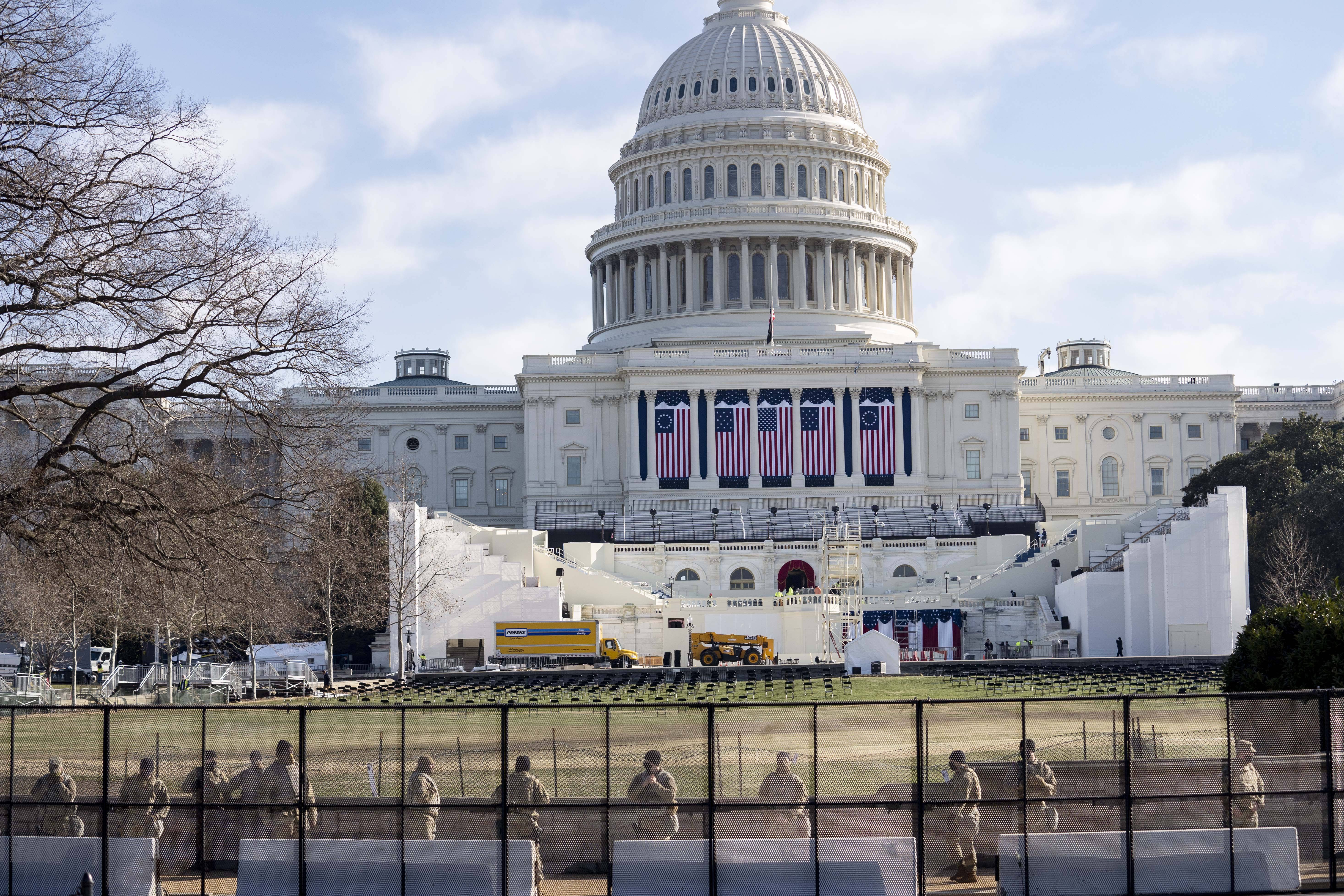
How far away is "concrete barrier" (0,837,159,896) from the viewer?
21750 millimetres

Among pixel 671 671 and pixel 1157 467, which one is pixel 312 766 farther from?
pixel 1157 467

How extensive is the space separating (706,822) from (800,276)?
11408 centimetres

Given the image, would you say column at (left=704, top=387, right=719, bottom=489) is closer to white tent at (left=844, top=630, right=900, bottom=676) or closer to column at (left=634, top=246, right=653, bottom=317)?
column at (left=634, top=246, right=653, bottom=317)

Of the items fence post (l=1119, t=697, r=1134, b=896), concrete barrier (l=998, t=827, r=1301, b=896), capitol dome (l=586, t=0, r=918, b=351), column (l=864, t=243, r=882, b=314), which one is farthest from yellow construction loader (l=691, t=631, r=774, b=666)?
column (l=864, t=243, r=882, b=314)

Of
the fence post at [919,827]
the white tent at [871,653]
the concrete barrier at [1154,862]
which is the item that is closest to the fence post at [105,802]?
the fence post at [919,827]

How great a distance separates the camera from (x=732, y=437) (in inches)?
4656

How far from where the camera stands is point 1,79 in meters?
25.2

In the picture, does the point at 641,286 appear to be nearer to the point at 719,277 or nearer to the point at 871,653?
the point at 719,277

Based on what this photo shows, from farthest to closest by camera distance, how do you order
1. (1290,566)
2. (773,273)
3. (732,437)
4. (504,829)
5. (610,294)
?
1. (610,294)
2. (773,273)
3. (732,437)
4. (1290,566)
5. (504,829)

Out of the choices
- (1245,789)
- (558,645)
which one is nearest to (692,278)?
(558,645)

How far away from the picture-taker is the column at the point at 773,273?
436 ft

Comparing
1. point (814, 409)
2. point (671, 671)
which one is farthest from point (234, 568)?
point (814, 409)

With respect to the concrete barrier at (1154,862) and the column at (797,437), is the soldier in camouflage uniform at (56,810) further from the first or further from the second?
the column at (797,437)

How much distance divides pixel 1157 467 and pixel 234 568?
11085 cm
